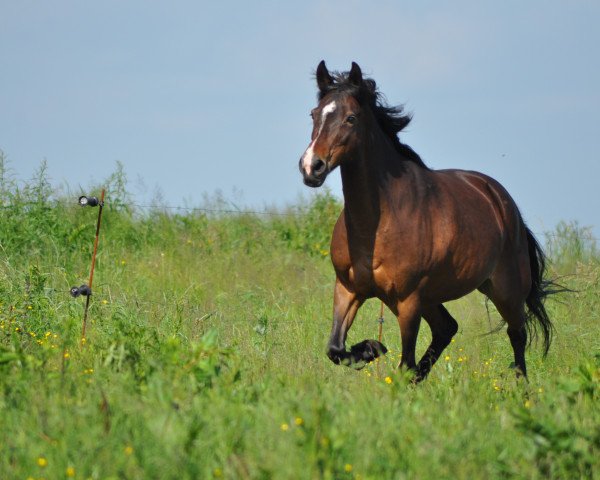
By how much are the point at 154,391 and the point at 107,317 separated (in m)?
4.61

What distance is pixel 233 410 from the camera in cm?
464

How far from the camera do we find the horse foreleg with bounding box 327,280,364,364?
7.22 metres

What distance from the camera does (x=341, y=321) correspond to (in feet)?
23.9

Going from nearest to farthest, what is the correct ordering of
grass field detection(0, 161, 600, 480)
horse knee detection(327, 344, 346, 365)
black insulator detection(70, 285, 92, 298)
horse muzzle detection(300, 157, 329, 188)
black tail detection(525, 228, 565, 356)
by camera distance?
1. grass field detection(0, 161, 600, 480)
2. horse muzzle detection(300, 157, 329, 188)
3. horse knee detection(327, 344, 346, 365)
4. black insulator detection(70, 285, 92, 298)
5. black tail detection(525, 228, 565, 356)

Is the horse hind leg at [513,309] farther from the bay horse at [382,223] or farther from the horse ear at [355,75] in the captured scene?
the horse ear at [355,75]

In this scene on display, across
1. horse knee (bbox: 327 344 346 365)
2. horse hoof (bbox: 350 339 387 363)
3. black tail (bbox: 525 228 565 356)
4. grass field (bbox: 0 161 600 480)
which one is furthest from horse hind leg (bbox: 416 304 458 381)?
horse knee (bbox: 327 344 346 365)

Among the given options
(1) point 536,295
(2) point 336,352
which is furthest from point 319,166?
(1) point 536,295

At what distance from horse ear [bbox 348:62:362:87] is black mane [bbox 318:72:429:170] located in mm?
23

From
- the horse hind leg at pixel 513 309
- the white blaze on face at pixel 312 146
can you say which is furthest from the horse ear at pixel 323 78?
the horse hind leg at pixel 513 309

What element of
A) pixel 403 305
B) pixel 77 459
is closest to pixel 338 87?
pixel 403 305

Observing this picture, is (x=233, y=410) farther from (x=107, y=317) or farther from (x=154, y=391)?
(x=107, y=317)

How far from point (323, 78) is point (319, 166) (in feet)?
3.14

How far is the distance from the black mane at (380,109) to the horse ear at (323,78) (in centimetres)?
2

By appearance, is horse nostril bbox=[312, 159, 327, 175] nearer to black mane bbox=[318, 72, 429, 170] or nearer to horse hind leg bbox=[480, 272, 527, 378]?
black mane bbox=[318, 72, 429, 170]
